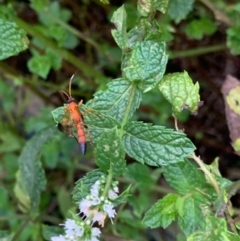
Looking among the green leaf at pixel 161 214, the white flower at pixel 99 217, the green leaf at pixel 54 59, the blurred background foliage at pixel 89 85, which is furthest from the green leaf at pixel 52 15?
the white flower at pixel 99 217

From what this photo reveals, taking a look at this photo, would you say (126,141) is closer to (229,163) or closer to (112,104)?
(112,104)

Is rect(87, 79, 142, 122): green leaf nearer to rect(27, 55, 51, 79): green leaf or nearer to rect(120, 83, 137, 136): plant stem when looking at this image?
rect(120, 83, 137, 136): plant stem

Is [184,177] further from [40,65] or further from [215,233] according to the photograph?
[40,65]

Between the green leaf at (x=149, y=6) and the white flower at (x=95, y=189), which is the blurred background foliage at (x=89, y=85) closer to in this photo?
the green leaf at (x=149, y=6)

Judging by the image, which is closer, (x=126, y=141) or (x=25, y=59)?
(x=126, y=141)

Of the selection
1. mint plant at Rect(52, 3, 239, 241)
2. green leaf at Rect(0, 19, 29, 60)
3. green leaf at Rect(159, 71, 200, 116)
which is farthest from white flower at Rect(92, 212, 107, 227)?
green leaf at Rect(0, 19, 29, 60)

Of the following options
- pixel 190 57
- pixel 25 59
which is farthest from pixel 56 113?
pixel 25 59
